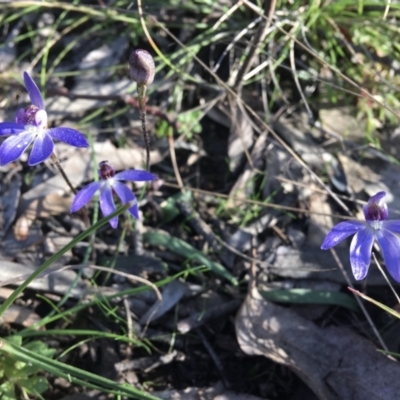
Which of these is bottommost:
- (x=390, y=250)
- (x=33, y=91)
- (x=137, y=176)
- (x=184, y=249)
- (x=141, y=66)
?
(x=184, y=249)

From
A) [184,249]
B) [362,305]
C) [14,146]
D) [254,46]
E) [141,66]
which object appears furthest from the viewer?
[254,46]

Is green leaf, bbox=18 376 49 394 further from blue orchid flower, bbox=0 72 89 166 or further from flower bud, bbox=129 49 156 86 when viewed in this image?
flower bud, bbox=129 49 156 86

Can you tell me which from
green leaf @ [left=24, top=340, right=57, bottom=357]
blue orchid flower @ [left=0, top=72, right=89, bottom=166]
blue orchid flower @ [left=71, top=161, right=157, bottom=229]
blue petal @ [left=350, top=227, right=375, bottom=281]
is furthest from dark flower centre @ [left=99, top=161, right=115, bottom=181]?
blue petal @ [left=350, top=227, right=375, bottom=281]

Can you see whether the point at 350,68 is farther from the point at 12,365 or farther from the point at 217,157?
the point at 12,365

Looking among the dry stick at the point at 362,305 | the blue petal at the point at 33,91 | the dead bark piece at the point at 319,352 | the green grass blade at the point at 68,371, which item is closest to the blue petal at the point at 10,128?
the blue petal at the point at 33,91

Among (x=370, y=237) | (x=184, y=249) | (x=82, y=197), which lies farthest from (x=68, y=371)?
(x=370, y=237)

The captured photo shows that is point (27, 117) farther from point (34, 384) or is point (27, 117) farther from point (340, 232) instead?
point (340, 232)

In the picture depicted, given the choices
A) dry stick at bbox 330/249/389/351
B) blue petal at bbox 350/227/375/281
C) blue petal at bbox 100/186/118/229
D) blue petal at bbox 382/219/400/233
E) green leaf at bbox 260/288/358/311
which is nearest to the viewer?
blue petal at bbox 350/227/375/281
